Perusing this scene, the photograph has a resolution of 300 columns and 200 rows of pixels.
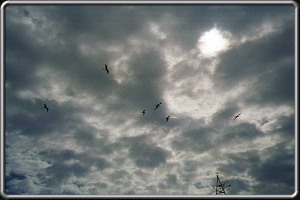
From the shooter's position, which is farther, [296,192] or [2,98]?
[2,98]

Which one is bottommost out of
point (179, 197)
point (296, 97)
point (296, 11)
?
point (179, 197)

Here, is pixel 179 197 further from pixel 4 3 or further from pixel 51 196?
pixel 4 3

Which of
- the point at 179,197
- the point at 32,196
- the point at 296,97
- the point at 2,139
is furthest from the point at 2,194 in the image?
the point at 296,97

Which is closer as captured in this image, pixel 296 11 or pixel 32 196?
pixel 32 196

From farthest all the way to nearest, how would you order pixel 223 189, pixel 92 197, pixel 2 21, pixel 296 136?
pixel 223 189 → pixel 2 21 → pixel 296 136 → pixel 92 197

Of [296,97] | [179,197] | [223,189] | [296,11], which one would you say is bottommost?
[223,189]

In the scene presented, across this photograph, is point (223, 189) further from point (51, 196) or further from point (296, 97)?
point (51, 196)

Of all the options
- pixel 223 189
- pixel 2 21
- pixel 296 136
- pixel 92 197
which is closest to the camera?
pixel 92 197

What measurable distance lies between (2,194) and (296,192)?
2105cm

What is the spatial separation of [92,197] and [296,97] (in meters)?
16.8

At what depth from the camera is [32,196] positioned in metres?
18.2

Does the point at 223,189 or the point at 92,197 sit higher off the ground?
the point at 92,197

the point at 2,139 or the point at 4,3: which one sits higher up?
the point at 4,3

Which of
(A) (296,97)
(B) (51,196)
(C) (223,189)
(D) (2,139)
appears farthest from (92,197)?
(C) (223,189)
